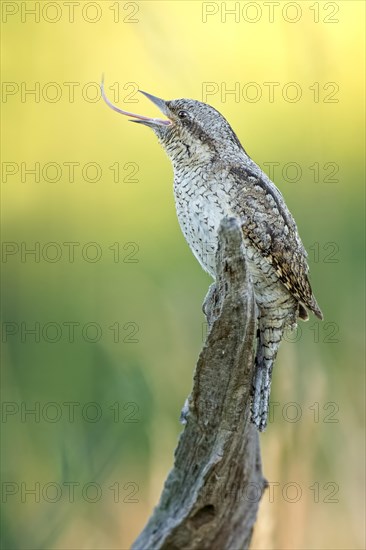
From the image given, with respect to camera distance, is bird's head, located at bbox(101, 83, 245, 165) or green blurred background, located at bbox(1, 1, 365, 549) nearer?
green blurred background, located at bbox(1, 1, 365, 549)

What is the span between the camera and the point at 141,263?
14.2 ft

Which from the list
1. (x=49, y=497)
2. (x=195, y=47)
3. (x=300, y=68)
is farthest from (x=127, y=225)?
(x=49, y=497)

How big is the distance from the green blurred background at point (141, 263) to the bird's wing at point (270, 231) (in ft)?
1.00

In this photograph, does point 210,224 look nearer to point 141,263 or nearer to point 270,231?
point 270,231

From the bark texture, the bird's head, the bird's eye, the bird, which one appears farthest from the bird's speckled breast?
the bark texture

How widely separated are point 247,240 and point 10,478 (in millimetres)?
1351

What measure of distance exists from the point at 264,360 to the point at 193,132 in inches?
36.7

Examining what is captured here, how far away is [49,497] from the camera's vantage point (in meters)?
3.45

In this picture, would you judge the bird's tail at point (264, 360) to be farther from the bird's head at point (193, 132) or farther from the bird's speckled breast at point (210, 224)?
the bird's head at point (193, 132)

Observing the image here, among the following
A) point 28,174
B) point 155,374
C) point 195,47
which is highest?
point 195,47

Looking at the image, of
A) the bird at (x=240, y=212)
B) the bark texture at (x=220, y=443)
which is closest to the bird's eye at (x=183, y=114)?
the bird at (x=240, y=212)

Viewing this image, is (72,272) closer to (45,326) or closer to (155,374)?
(45,326)

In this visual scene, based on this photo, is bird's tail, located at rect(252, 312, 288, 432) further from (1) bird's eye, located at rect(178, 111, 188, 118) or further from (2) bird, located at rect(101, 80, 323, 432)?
(1) bird's eye, located at rect(178, 111, 188, 118)

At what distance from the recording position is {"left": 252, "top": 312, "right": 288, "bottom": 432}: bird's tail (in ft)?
10.2
